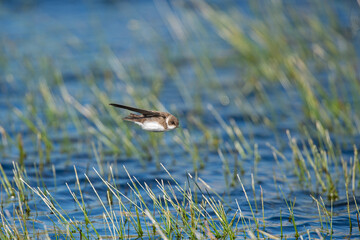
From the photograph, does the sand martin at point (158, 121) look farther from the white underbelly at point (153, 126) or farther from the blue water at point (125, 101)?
the blue water at point (125, 101)

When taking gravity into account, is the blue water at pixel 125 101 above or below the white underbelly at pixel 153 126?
above

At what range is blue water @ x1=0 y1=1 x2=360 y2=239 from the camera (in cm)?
614

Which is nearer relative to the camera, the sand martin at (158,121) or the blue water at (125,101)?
the sand martin at (158,121)

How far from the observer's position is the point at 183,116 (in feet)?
30.4

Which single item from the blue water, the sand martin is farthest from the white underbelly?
the blue water

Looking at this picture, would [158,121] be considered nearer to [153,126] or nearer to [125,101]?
[153,126]

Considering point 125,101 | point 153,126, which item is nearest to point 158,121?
point 153,126

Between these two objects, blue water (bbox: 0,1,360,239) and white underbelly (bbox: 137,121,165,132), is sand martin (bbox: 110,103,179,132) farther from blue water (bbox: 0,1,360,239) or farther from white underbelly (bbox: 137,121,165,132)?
blue water (bbox: 0,1,360,239)

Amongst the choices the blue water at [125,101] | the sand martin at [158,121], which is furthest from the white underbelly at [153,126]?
the blue water at [125,101]

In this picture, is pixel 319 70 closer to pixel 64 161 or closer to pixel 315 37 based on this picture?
pixel 315 37

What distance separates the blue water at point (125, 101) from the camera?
6.14 m

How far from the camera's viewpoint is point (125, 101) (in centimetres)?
816

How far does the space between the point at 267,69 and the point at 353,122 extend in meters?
2.12

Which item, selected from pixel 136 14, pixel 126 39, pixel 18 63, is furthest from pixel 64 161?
pixel 136 14
